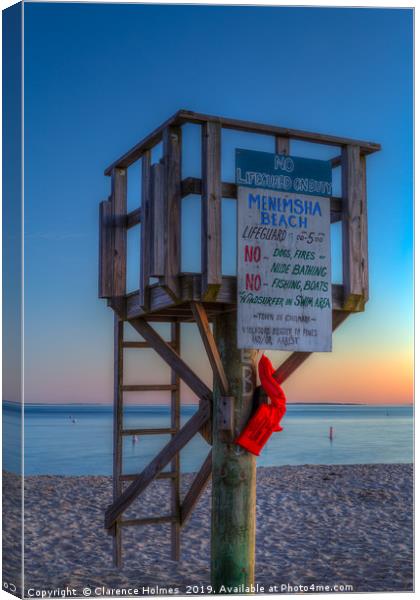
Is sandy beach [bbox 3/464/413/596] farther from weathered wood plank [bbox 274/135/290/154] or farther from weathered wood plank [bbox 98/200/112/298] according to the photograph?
weathered wood plank [bbox 274/135/290/154]

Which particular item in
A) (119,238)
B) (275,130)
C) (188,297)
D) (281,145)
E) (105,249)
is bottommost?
(188,297)

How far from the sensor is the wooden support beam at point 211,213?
7141 millimetres

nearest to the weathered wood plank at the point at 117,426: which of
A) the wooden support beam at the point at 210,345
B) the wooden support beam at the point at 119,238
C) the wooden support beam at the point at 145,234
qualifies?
the wooden support beam at the point at 119,238

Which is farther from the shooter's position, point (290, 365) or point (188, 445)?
point (188, 445)

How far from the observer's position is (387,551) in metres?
12.1

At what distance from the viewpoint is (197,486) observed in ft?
29.1

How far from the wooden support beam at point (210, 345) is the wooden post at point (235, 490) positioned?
0.13m

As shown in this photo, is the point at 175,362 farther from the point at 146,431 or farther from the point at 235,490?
the point at 146,431

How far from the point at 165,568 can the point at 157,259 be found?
459 centimetres

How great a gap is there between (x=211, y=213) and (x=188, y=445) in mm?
31817

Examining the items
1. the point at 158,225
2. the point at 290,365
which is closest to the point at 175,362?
the point at 290,365

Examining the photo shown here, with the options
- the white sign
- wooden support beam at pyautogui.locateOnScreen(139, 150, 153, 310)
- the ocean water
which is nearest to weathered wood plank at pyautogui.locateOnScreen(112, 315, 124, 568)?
wooden support beam at pyautogui.locateOnScreen(139, 150, 153, 310)

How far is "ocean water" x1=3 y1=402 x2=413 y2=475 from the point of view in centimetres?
3092

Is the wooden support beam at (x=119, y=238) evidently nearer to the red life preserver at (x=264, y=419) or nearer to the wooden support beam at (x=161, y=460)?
the wooden support beam at (x=161, y=460)
